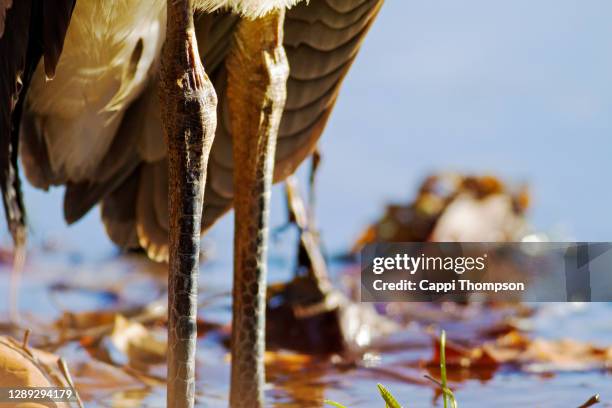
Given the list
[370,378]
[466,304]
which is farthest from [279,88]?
[466,304]

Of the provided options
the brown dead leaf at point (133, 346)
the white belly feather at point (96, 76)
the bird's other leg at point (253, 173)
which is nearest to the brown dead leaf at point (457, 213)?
the brown dead leaf at point (133, 346)

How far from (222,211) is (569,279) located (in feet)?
2.83

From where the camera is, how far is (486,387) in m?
2.23

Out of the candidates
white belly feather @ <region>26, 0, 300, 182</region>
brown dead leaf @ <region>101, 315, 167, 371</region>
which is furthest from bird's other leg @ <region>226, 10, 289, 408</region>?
brown dead leaf @ <region>101, 315, 167, 371</region>

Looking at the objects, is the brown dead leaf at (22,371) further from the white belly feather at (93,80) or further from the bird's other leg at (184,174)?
the white belly feather at (93,80)

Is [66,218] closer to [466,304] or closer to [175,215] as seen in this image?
[175,215]

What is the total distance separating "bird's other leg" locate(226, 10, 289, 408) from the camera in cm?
189

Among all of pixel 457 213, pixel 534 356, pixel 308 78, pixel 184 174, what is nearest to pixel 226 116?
pixel 308 78

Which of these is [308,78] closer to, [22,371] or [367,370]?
[367,370]

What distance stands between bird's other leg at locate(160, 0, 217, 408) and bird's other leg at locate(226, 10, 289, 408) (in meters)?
0.26

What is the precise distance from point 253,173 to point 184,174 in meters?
0.31

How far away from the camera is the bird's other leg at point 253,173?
74.4 inches

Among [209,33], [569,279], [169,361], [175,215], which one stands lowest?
[169,361]

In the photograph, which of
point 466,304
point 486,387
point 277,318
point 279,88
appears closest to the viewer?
point 279,88
